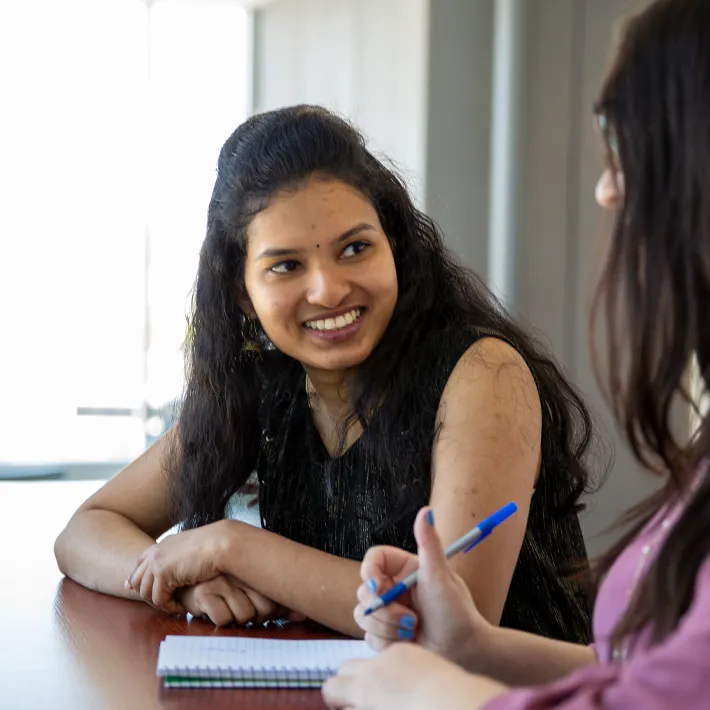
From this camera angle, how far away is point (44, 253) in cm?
418

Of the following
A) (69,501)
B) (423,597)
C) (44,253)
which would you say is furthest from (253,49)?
(423,597)

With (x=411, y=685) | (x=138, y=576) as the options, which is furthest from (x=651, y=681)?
(x=138, y=576)

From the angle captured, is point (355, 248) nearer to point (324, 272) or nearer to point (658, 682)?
point (324, 272)

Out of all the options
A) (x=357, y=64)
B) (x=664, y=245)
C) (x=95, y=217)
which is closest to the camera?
(x=664, y=245)

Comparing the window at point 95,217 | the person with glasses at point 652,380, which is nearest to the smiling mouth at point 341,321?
the person with glasses at point 652,380

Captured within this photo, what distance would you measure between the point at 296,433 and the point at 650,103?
111 cm

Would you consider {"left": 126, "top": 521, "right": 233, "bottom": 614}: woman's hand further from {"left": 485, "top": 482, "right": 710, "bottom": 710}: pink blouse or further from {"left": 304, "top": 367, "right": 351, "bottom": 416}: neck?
{"left": 485, "top": 482, "right": 710, "bottom": 710}: pink blouse

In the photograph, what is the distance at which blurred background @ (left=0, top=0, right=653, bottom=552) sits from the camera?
375 centimetres

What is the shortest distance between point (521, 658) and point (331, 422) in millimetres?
783

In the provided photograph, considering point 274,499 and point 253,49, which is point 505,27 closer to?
point 253,49

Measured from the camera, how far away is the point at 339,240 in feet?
5.14

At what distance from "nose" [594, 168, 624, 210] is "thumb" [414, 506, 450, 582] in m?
0.30

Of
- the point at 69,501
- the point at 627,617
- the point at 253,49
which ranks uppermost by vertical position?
the point at 253,49

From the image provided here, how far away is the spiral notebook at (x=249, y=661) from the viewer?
1.03m
